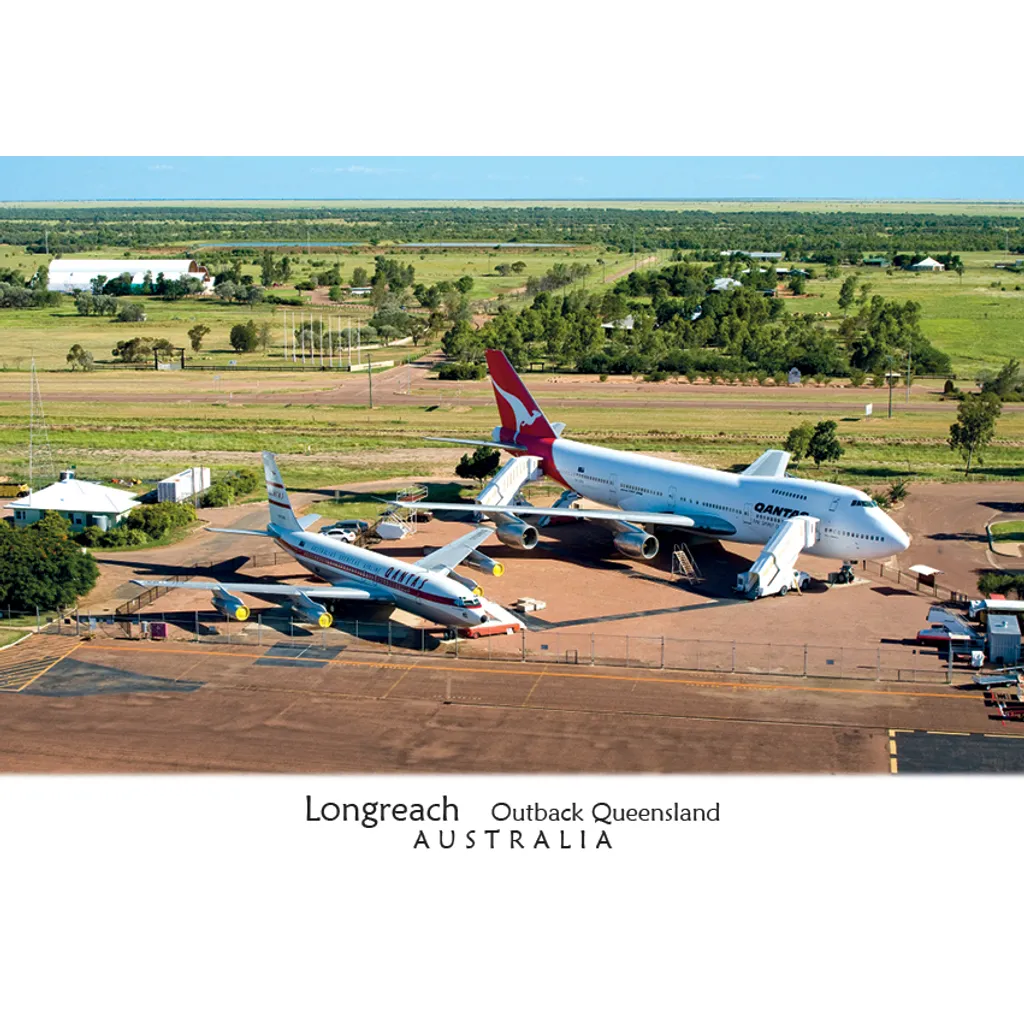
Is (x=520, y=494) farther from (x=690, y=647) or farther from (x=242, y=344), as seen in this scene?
(x=242, y=344)

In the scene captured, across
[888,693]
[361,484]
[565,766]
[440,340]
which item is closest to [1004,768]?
[888,693]

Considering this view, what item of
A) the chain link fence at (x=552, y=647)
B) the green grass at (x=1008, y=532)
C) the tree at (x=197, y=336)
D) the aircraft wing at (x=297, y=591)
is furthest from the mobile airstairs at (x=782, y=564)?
the tree at (x=197, y=336)

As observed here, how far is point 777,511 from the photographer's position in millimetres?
66562

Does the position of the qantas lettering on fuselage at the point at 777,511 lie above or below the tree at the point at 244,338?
below

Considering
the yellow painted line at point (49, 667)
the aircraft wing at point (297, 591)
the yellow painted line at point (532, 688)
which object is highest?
the aircraft wing at point (297, 591)

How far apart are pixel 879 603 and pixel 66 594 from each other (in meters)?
40.5

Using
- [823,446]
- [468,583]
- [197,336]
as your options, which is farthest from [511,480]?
[197,336]

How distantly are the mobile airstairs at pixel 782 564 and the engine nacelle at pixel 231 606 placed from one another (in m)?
24.7

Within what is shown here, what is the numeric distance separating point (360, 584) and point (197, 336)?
113 m

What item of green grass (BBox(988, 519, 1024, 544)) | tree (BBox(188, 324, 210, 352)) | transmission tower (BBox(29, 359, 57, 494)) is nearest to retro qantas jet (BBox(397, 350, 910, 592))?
green grass (BBox(988, 519, 1024, 544))

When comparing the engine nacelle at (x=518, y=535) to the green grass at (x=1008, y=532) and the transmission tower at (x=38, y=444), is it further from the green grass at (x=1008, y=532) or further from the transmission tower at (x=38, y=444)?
the transmission tower at (x=38, y=444)

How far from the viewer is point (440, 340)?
582 feet

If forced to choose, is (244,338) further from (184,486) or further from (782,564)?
(782,564)

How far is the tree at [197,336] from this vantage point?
163 m
